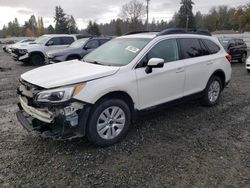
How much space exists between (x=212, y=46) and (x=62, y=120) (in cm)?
400

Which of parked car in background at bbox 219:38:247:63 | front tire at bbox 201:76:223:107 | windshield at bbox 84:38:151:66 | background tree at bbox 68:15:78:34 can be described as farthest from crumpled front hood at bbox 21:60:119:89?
background tree at bbox 68:15:78:34

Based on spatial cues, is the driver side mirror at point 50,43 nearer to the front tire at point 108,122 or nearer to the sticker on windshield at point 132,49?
the sticker on windshield at point 132,49

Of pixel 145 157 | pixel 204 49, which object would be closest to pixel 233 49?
pixel 204 49

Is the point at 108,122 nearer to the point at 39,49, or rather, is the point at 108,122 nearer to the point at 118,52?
the point at 118,52

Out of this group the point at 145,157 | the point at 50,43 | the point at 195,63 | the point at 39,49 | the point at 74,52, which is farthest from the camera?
the point at 50,43

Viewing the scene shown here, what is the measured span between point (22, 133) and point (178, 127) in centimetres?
283

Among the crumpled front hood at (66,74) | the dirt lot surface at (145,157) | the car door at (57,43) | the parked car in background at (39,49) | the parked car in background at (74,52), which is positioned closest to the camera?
the dirt lot surface at (145,157)

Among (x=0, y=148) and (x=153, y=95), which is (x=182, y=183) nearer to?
(x=153, y=95)

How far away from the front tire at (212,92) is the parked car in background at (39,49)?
1114cm

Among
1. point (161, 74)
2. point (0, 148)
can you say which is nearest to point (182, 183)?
point (161, 74)

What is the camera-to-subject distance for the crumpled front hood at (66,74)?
11.5 ft

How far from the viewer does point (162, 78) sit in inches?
174

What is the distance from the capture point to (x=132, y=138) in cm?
421

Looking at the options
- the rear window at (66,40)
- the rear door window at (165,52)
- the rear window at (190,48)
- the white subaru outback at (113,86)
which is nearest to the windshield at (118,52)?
the white subaru outback at (113,86)
